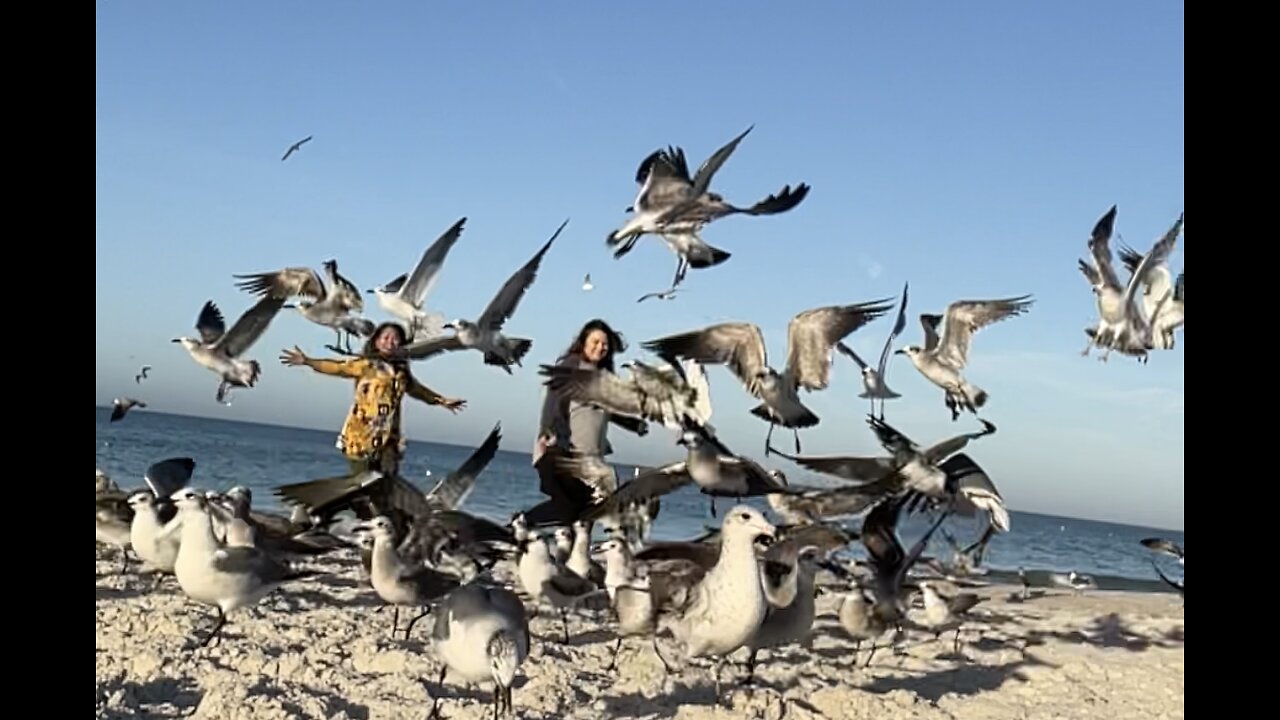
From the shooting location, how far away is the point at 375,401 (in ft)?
21.8

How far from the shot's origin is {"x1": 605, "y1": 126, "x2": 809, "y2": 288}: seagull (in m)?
7.95

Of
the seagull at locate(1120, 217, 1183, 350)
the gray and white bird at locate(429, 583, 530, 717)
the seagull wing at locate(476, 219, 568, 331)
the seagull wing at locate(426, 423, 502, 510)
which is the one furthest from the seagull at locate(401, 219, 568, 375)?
the seagull at locate(1120, 217, 1183, 350)

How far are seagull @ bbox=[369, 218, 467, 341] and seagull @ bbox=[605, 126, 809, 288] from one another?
1661 millimetres

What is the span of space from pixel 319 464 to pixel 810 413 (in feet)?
103

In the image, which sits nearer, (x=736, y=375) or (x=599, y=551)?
(x=599, y=551)

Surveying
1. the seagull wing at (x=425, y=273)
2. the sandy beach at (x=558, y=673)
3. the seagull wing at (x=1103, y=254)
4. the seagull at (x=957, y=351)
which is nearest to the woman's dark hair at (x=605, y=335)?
the sandy beach at (x=558, y=673)

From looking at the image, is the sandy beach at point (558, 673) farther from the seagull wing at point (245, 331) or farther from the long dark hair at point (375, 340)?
the seagull wing at point (245, 331)

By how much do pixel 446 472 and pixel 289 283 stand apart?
69.2 ft

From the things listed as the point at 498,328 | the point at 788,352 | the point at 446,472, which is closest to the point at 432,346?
the point at 498,328

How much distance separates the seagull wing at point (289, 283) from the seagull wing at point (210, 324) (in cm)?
48
